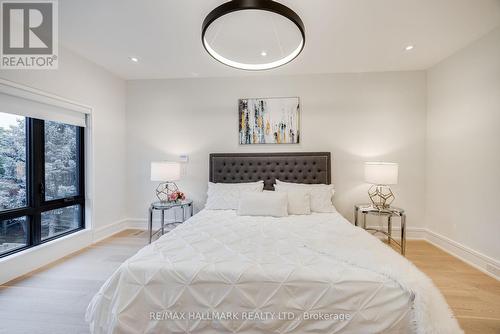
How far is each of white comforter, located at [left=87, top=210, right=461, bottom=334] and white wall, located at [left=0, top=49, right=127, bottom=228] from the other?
2343 mm

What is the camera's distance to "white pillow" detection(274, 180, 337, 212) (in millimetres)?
2934

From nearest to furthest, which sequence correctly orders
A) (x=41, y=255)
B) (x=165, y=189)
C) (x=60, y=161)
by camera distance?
1. (x=41, y=255)
2. (x=60, y=161)
3. (x=165, y=189)

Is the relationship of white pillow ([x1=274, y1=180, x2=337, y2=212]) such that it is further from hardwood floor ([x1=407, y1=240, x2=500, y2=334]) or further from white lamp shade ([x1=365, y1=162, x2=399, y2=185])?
hardwood floor ([x1=407, y1=240, x2=500, y2=334])

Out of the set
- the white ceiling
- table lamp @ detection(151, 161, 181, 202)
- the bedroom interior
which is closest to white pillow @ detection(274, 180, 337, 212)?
the bedroom interior

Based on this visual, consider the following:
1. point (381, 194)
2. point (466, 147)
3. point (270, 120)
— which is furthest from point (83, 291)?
point (466, 147)

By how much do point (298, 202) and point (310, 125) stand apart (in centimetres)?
138

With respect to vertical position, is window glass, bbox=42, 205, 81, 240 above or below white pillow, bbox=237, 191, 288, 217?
below

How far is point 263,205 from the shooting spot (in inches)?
107

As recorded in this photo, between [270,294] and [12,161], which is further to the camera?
[12,161]

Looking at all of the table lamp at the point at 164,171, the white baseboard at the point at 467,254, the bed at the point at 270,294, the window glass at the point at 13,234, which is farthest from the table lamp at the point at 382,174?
the window glass at the point at 13,234

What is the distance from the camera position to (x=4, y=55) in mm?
2178

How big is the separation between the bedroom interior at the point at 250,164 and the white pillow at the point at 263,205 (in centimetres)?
2

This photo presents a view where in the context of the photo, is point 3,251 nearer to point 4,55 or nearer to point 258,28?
point 4,55

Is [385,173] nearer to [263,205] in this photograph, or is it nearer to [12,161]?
[263,205]
